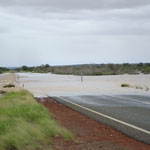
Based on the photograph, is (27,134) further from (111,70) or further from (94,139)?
(111,70)

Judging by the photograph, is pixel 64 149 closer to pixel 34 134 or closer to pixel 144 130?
pixel 34 134

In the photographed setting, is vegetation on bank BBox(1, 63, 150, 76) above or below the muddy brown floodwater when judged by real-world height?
above

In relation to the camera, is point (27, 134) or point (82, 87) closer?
point (27, 134)

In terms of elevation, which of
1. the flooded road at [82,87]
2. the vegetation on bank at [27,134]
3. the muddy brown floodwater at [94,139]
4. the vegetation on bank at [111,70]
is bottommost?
the flooded road at [82,87]

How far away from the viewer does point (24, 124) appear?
8750 mm

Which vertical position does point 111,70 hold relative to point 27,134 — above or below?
above

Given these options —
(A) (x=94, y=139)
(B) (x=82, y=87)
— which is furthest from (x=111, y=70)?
(A) (x=94, y=139)

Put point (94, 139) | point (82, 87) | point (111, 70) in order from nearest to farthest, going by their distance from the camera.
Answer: point (94, 139)
point (82, 87)
point (111, 70)

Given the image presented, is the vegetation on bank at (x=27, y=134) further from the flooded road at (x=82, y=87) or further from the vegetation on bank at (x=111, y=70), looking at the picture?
the vegetation on bank at (x=111, y=70)

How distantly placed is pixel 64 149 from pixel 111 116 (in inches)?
211

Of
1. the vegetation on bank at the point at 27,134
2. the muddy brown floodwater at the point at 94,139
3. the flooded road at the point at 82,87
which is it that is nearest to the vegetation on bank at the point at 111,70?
the flooded road at the point at 82,87

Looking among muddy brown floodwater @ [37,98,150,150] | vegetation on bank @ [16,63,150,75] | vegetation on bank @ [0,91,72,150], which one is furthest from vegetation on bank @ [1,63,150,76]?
vegetation on bank @ [0,91,72,150]

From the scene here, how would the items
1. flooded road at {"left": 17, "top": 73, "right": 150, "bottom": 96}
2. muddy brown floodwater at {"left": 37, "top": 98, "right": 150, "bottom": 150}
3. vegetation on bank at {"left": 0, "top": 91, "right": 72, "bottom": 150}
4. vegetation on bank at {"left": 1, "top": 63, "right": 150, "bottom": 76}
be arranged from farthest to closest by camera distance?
vegetation on bank at {"left": 1, "top": 63, "right": 150, "bottom": 76} → flooded road at {"left": 17, "top": 73, "right": 150, "bottom": 96} → muddy brown floodwater at {"left": 37, "top": 98, "right": 150, "bottom": 150} → vegetation on bank at {"left": 0, "top": 91, "right": 72, "bottom": 150}

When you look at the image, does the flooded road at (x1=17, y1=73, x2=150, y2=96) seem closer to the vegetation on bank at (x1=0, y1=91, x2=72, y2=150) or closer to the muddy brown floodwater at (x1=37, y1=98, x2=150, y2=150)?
the muddy brown floodwater at (x1=37, y1=98, x2=150, y2=150)
